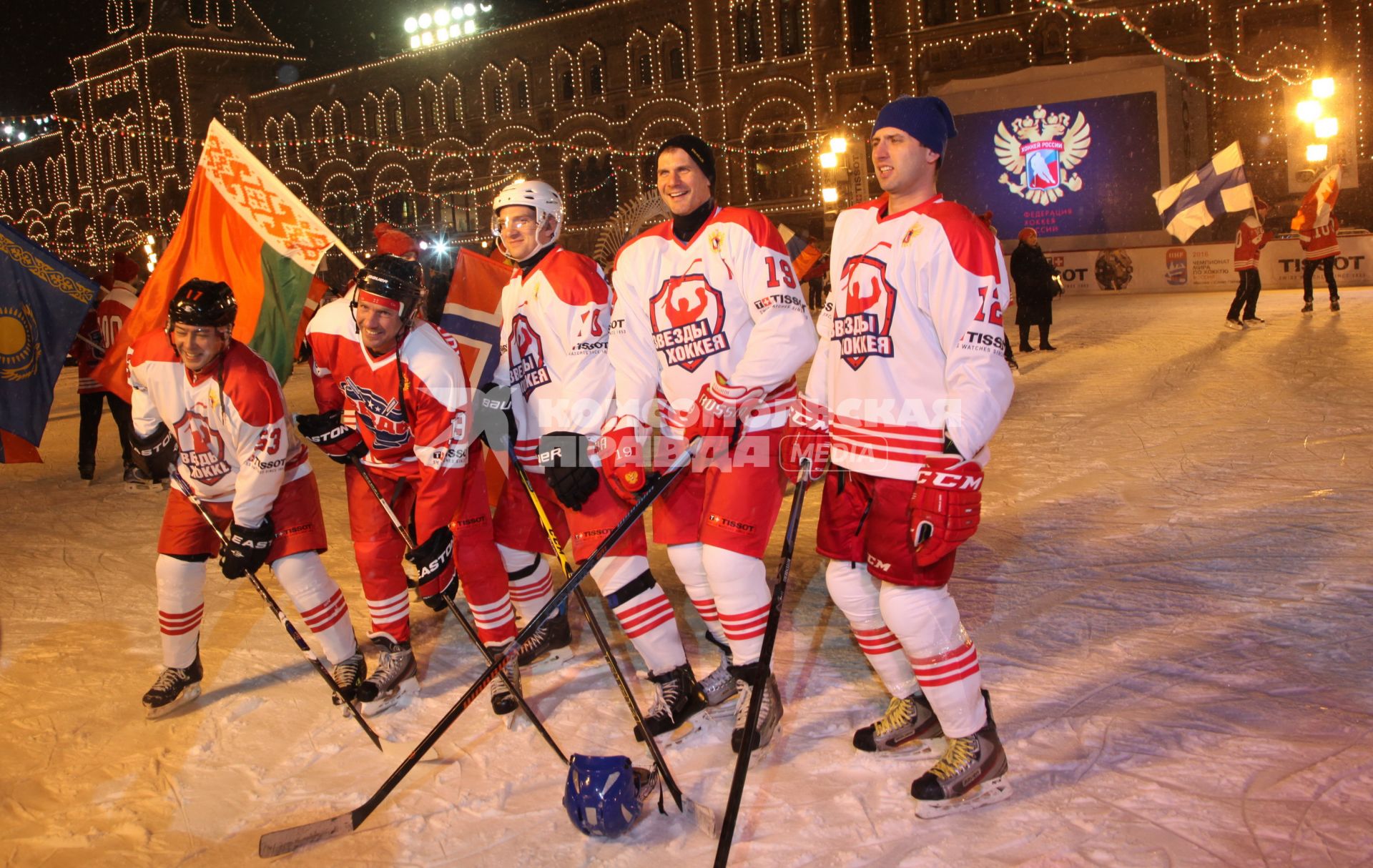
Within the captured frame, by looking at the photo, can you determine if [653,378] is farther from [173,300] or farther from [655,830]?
[173,300]

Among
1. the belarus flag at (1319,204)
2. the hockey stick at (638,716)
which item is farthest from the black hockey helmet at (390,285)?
the belarus flag at (1319,204)

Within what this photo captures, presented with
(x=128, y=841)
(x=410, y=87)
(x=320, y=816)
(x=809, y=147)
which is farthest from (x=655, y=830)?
(x=410, y=87)

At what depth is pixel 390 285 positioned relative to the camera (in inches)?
153

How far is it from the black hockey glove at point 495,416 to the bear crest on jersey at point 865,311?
159 centimetres

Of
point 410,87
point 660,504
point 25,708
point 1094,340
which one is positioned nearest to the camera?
point 660,504

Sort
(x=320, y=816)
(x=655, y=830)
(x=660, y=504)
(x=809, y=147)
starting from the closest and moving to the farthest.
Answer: (x=655, y=830) → (x=320, y=816) → (x=660, y=504) → (x=809, y=147)

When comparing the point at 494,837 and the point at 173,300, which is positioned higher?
the point at 173,300

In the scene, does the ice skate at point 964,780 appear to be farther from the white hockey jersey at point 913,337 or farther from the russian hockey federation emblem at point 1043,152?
the russian hockey federation emblem at point 1043,152

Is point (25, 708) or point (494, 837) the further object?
point (25, 708)

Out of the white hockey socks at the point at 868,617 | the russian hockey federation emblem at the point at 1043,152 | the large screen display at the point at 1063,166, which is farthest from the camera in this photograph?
the russian hockey federation emblem at the point at 1043,152

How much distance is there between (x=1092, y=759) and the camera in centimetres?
328

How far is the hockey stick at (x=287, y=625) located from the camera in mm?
3855

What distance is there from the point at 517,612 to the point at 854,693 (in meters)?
1.70

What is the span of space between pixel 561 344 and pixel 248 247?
2735mm
